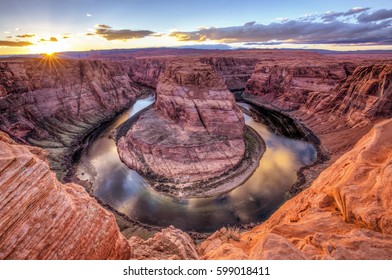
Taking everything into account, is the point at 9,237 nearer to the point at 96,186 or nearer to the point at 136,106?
the point at 96,186

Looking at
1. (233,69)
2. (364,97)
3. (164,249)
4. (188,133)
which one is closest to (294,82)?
(364,97)

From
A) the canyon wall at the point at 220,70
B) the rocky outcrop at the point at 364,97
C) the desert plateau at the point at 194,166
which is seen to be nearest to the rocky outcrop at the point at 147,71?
the canyon wall at the point at 220,70

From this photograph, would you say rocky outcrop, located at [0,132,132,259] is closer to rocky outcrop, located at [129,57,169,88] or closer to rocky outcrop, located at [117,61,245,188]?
rocky outcrop, located at [117,61,245,188]

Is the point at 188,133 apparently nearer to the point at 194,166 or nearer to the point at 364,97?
the point at 194,166

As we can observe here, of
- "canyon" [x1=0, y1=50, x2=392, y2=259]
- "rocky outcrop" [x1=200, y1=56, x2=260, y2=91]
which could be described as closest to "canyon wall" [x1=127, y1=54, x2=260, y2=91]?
"rocky outcrop" [x1=200, y1=56, x2=260, y2=91]

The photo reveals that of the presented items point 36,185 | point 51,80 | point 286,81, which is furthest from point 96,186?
point 286,81

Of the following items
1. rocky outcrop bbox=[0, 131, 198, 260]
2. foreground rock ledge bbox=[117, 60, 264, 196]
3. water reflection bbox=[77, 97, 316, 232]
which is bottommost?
water reflection bbox=[77, 97, 316, 232]
